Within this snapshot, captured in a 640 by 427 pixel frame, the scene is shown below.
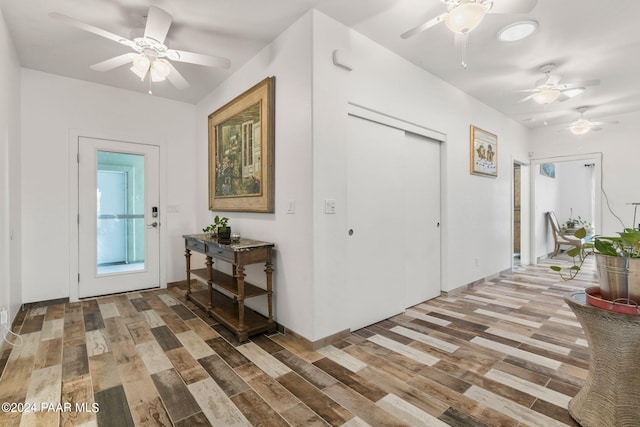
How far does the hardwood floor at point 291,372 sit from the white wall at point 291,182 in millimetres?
387

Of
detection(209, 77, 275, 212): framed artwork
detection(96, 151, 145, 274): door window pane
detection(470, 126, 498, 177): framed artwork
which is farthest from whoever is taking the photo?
detection(470, 126, 498, 177): framed artwork

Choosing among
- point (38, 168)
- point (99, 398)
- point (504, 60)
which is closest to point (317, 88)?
point (504, 60)

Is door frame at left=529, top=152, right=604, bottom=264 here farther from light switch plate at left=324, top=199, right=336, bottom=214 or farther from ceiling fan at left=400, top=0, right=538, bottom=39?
light switch plate at left=324, top=199, right=336, bottom=214

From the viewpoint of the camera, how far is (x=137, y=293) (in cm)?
406

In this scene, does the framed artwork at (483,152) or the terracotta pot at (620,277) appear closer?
the terracotta pot at (620,277)

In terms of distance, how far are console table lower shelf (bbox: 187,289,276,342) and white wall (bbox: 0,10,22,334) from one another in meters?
1.60

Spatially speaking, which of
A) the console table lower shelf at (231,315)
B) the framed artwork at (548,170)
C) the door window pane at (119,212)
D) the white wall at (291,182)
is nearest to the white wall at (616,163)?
the framed artwork at (548,170)

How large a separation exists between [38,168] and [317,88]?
343 centimetres

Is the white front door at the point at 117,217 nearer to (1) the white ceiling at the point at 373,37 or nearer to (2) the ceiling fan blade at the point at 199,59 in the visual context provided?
(1) the white ceiling at the point at 373,37

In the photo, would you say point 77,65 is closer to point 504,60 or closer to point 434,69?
point 434,69

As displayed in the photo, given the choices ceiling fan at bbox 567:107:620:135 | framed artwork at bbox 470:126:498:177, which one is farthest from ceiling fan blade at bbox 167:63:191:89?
ceiling fan at bbox 567:107:620:135

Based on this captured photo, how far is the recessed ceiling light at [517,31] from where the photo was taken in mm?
2666

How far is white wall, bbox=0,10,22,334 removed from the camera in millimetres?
2531

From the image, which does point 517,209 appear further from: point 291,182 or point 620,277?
point 291,182
